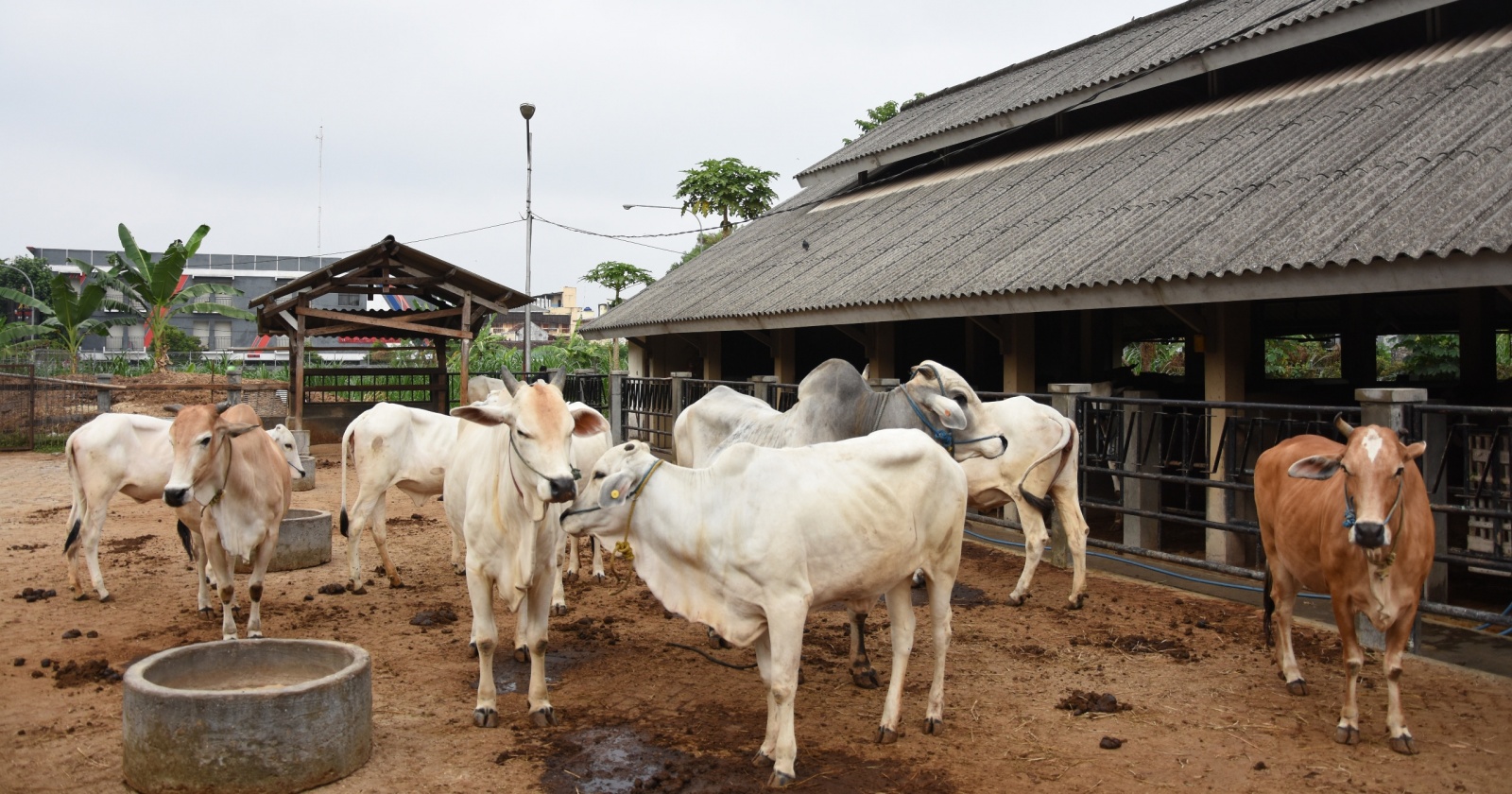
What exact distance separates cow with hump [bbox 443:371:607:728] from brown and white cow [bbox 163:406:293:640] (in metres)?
1.83

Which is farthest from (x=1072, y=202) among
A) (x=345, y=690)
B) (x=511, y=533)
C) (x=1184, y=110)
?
(x=345, y=690)

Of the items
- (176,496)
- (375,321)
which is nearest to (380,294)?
(375,321)

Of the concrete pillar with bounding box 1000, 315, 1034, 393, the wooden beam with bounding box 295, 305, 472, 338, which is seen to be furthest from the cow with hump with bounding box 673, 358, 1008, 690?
the wooden beam with bounding box 295, 305, 472, 338

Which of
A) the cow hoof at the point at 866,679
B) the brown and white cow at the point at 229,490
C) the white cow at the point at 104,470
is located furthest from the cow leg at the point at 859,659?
the white cow at the point at 104,470

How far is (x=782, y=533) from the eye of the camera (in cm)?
452

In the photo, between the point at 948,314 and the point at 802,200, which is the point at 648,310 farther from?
the point at 948,314

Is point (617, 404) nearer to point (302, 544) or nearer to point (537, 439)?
point (302, 544)

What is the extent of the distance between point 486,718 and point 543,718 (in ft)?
0.88

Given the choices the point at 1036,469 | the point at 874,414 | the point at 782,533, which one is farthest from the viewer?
the point at 1036,469

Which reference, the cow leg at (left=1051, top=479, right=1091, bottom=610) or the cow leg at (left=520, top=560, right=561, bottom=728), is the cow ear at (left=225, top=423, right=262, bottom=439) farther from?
the cow leg at (left=1051, top=479, right=1091, bottom=610)

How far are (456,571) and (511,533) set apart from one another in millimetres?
3926

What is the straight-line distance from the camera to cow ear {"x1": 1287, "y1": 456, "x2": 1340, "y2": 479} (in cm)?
496

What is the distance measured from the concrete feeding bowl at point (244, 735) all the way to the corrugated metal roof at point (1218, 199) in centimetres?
644

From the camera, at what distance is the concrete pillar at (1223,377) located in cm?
815
